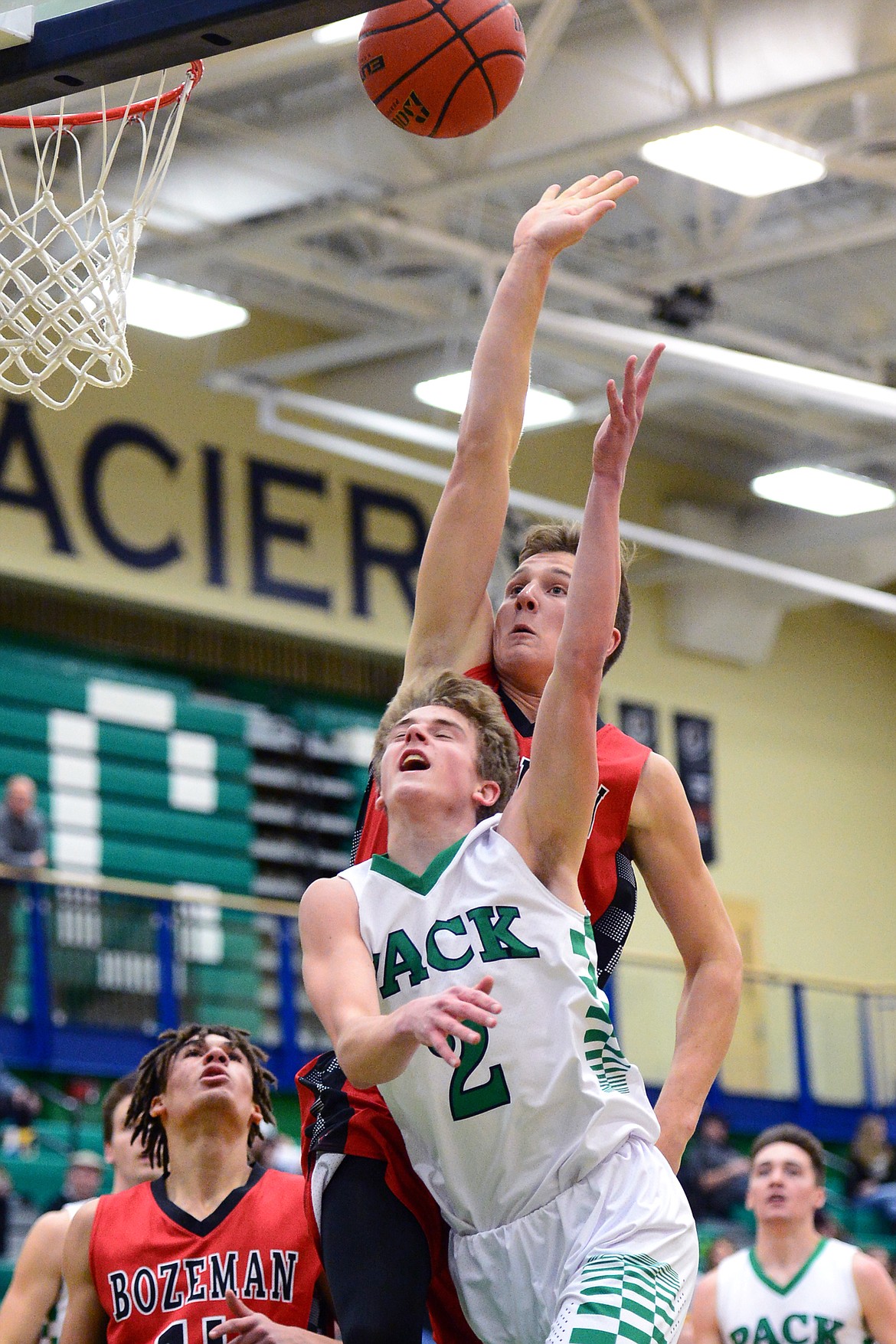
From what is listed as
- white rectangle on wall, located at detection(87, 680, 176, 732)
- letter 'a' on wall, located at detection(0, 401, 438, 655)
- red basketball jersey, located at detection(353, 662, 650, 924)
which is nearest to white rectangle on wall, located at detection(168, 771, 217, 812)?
white rectangle on wall, located at detection(87, 680, 176, 732)

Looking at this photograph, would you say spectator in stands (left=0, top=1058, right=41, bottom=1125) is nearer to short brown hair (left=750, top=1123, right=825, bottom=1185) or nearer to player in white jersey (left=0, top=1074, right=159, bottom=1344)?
short brown hair (left=750, top=1123, right=825, bottom=1185)

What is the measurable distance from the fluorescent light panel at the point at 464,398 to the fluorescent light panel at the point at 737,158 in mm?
2370

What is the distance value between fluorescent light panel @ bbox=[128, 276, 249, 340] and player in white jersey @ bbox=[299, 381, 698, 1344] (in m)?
A: 10.2

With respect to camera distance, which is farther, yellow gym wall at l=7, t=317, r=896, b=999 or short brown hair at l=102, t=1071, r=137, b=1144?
yellow gym wall at l=7, t=317, r=896, b=999

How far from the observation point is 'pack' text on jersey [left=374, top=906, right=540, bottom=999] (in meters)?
3.46

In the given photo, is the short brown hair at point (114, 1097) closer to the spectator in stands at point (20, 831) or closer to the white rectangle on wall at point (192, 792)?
the spectator in stands at point (20, 831)

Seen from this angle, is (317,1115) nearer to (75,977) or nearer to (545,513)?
(75,977)

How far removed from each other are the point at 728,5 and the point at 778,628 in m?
9.47

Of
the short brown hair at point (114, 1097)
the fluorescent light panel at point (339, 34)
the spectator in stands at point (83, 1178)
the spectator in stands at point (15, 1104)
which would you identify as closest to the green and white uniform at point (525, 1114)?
the short brown hair at point (114, 1097)

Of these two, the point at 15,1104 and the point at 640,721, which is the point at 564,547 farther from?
the point at 640,721

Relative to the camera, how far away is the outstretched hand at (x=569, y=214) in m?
4.24

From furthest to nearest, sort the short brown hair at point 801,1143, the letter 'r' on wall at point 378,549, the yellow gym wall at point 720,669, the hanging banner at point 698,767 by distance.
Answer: the hanging banner at point 698,767 → the letter 'r' on wall at point 378,549 → the yellow gym wall at point 720,669 → the short brown hair at point 801,1143

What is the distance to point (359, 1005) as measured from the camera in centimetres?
339

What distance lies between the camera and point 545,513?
16.8 meters
